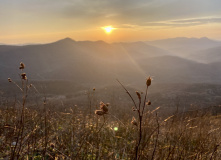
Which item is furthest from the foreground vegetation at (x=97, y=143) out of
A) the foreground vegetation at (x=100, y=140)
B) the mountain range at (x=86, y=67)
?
the mountain range at (x=86, y=67)

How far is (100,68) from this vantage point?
344 feet

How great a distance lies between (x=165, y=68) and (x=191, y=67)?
2149 centimetres

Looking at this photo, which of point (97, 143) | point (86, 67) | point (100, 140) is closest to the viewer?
point (97, 143)

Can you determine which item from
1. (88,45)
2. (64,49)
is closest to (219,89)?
(64,49)

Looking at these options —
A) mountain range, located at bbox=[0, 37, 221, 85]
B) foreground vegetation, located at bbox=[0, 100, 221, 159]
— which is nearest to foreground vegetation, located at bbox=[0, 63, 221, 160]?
foreground vegetation, located at bbox=[0, 100, 221, 159]

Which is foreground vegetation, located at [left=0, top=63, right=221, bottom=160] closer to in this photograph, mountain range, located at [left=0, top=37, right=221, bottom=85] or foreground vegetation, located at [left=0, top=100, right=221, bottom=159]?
foreground vegetation, located at [left=0, top=100, right=221, bottom=159]

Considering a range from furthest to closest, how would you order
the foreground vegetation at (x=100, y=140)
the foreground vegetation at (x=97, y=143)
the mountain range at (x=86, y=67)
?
the mountain range at (x=86, y=67)
the foreground vegetation at (x=97, y=143)
the foreground vegetation at (x=100, y=140)

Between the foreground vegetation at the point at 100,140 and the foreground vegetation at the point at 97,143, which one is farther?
the foreground vegetation at the point at 97,143

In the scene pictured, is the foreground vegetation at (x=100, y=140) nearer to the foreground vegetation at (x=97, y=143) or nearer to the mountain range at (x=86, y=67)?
the foreground vegetation at (x=97, y=143)

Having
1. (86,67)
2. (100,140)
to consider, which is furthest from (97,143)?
(86,67)

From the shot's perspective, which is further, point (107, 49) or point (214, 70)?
point (107, 49)

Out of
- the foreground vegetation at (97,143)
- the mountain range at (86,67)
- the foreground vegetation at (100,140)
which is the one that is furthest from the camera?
the mountain range at (86,67)

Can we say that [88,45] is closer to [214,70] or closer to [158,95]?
[214,70]

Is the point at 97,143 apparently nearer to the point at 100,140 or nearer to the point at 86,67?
the point at 100,140
